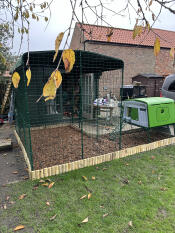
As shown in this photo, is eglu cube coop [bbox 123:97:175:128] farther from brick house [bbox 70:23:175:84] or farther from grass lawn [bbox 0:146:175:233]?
brick house [bbox 70:23:175:84]

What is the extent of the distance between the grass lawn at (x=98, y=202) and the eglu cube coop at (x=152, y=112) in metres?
1.36

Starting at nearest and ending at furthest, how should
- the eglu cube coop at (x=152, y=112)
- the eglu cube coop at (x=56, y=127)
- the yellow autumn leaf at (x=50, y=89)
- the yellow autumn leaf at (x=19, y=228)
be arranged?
the yellow autumn leaf at (x=50, y=89) < the yellow autumn leaf at (x=19, y=228) < the eglu cube coop at (x=56, y=127) < the eglu cube coop at (x=152, y=112)

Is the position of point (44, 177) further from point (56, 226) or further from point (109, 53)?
point (109, 53)

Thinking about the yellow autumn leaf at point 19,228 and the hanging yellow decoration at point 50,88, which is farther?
the yellow autumn leaf at point 19,228

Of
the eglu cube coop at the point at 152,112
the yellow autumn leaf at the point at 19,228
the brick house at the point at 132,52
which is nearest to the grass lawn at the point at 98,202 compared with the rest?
the yellow autumn leaf at the point at 19,228

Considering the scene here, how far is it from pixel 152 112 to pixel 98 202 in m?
2.90

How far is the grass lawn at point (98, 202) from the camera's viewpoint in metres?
2.07

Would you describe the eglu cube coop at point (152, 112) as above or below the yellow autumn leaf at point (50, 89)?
below

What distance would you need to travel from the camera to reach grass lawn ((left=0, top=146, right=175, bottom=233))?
207 cm

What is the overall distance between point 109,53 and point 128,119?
11432 mm

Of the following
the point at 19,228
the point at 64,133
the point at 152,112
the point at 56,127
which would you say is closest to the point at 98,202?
the point at 19,228

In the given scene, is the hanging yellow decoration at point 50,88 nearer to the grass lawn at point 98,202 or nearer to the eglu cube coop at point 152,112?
the grass lawn at point 98,202

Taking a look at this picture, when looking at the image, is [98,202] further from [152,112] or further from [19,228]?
[152,112]

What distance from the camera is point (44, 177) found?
317 centimetres
